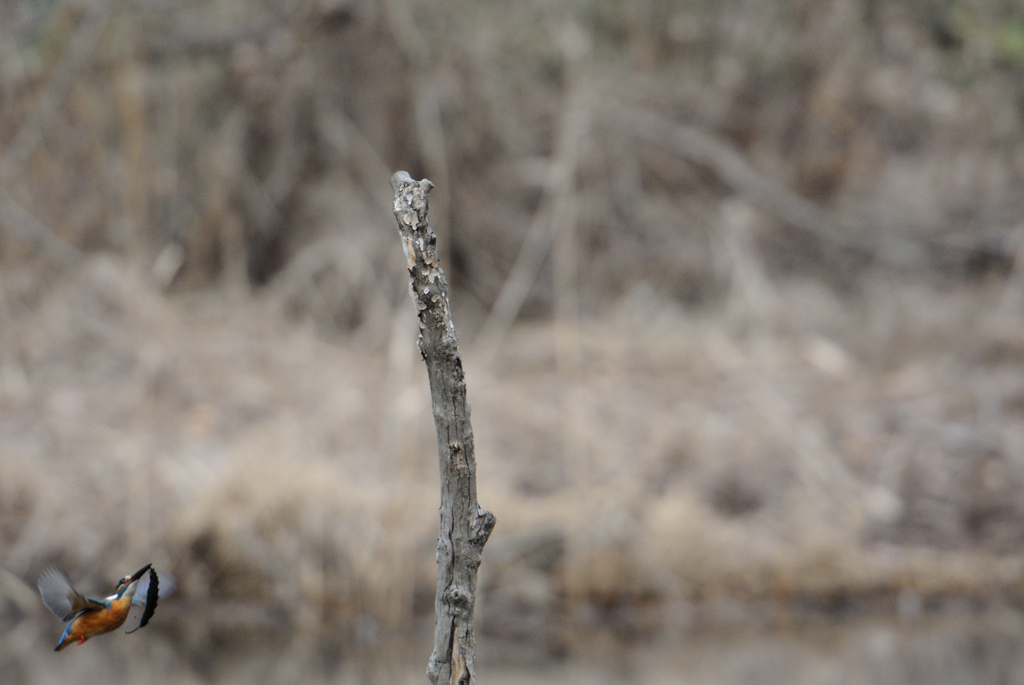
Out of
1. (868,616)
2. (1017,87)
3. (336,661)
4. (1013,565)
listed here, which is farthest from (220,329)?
(1017,87)

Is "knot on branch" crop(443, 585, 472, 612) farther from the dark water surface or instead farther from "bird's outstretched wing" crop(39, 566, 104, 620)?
the dark water surface

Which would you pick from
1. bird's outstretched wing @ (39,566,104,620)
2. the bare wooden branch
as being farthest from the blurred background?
bird's outstretched wing @ (39,566,104,620)

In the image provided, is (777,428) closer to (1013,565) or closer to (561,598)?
(1013,565)

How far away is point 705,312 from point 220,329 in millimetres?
2883

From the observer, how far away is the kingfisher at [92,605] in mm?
636

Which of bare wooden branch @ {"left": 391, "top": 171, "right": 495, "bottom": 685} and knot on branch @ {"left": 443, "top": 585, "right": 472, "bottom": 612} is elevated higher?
bare wooden branch @ {"left": 391, "top": 171, "right": 495, "bottom": 685}

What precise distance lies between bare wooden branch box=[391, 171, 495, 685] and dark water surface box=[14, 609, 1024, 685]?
2413 mm

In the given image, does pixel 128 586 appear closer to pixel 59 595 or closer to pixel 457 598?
pixel 59 595

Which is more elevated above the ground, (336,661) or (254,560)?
(254,560)

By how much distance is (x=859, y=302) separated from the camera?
19.4 feet

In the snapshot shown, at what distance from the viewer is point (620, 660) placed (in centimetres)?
336

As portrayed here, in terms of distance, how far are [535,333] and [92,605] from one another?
4.97 meters

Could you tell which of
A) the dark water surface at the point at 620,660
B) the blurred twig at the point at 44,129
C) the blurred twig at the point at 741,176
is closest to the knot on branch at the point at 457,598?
the dark water surface at the point at 620,660

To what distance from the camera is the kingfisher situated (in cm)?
64
